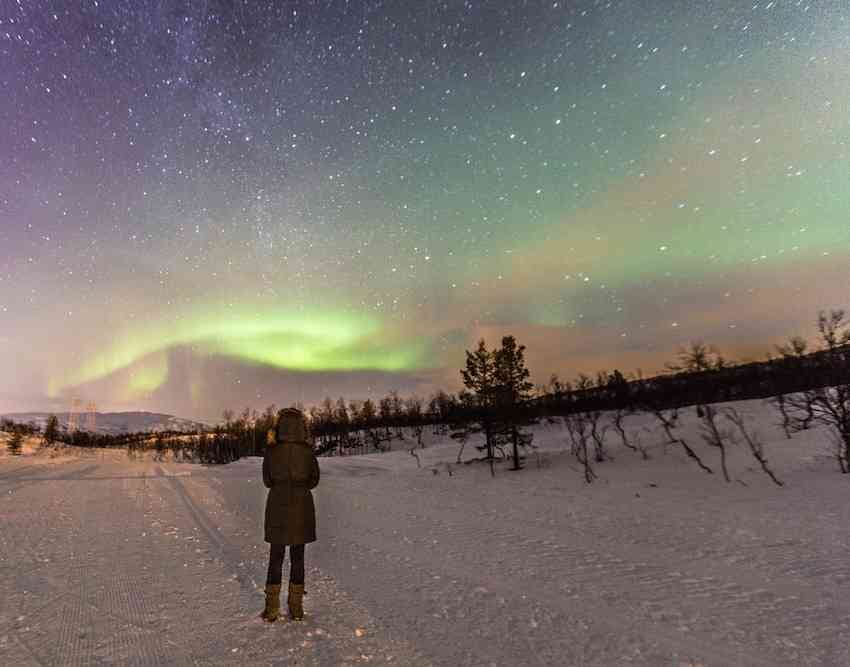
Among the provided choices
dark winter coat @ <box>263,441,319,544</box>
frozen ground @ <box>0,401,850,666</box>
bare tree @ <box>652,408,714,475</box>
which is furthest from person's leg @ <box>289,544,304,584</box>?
bare tree @ <box>652,408,714,475</box>

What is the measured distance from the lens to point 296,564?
5.14 metres

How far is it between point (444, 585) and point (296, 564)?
8.66 ft

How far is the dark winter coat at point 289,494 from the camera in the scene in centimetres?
518

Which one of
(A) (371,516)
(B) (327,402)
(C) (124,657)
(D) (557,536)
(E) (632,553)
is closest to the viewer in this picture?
(C) (124,657)

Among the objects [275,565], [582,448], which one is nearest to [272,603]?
[275,565]

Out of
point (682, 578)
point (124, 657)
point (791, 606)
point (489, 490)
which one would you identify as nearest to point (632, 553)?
point (682, 578)

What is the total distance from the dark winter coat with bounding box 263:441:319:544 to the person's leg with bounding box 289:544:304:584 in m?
→ 0.10

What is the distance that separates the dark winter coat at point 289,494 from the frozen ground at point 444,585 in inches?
36.8

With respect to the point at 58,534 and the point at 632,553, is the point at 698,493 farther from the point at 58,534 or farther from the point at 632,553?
the point at 58,534

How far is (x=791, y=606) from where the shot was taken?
6.16 meters

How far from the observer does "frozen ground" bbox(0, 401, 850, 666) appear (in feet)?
15.1

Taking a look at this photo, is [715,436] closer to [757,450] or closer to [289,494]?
[757,450]

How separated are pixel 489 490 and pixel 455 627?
1918cm

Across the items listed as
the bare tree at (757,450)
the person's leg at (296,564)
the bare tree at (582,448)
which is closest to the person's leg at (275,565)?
the person's leg at (296,564)
